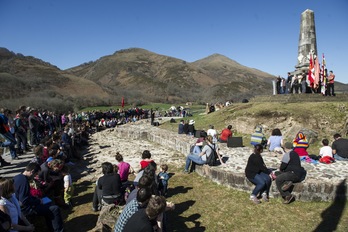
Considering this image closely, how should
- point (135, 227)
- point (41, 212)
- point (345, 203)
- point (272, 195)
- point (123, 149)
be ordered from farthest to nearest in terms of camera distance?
point (123, 149), point (272, 195), point (345, 203), point (41, 212), point (135, 227)

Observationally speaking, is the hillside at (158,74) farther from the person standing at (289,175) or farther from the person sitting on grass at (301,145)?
the person standing at (289,175)

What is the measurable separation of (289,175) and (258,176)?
72cm

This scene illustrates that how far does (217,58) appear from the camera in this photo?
198m

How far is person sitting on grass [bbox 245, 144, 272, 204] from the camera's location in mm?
5953

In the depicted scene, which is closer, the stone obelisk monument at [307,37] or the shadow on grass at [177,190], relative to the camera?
the shadow on grass at [177,190]

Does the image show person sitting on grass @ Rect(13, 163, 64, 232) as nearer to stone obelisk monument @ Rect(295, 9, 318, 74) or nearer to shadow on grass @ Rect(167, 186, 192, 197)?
shadow on grass @ Rect(167, 186, 192, 197)

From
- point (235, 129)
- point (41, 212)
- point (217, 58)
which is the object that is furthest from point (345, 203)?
point (217, 58)

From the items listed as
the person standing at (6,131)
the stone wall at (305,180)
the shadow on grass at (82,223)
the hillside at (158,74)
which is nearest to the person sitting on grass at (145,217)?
the shadow on grass at (82,223)

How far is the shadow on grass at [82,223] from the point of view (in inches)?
207

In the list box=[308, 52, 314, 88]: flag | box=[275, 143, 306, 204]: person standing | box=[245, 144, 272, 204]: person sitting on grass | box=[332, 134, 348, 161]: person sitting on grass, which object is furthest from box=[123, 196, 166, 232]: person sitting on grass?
box=[308, 52, 314, 88]: flag

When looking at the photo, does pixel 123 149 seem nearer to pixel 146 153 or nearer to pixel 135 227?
pixel 146 153

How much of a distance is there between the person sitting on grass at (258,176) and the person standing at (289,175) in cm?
27

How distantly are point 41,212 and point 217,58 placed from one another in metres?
203

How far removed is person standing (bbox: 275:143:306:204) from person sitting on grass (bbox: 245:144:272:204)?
27cm
